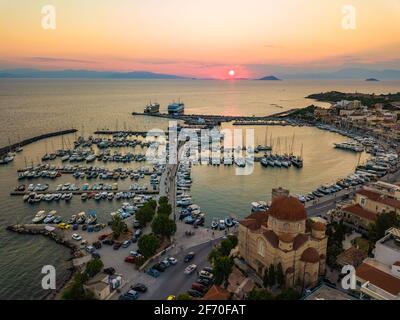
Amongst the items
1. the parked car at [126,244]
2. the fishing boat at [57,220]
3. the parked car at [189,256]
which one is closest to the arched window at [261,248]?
the parked car at [189,256]

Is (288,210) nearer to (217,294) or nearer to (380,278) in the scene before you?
(380,278)

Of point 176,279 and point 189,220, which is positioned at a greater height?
point 189,220

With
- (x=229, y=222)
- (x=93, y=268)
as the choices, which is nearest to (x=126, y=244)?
(x=93, y=268)

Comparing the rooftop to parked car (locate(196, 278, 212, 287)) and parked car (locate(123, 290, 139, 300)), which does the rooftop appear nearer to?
parked car (locate(196, 278, 212, 287))

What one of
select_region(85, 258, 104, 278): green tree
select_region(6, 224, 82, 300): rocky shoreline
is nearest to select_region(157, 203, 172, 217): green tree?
select_region(6, 224, 82, 300): rocky shoreline

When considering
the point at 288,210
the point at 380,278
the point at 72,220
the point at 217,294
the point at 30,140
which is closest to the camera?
the point at 217,294
